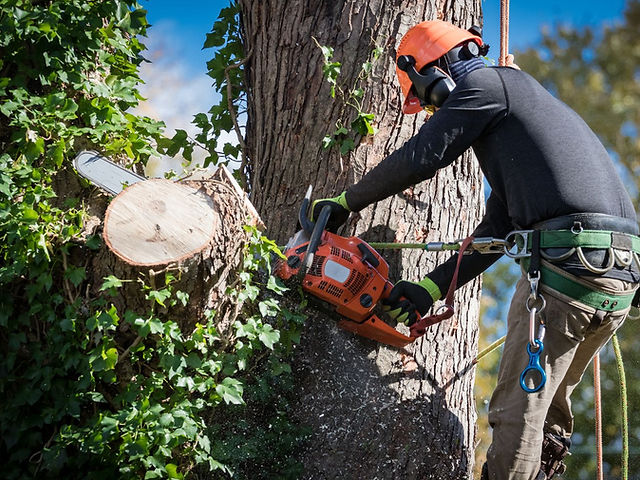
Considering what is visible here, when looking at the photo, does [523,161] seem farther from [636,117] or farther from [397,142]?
[636,117]

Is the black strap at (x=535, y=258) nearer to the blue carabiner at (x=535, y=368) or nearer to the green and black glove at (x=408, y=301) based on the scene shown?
the blue carabiner at (x=535, y=368)

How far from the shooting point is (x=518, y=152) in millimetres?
3066

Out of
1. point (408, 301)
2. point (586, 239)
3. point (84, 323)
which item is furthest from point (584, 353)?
point (84, 323)

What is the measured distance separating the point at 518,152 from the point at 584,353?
3.20ft

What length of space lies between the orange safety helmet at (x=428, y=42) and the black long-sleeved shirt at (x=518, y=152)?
0.77 feet

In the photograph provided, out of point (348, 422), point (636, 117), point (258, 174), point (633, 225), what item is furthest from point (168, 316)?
point (636, 117)

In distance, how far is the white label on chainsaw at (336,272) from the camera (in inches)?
129

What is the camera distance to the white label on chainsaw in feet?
10.8

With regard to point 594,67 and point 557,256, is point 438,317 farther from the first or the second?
point 594,67

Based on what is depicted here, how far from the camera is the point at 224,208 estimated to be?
2.87m

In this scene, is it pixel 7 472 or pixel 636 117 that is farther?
pixel 636 117

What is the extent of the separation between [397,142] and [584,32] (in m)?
13.9

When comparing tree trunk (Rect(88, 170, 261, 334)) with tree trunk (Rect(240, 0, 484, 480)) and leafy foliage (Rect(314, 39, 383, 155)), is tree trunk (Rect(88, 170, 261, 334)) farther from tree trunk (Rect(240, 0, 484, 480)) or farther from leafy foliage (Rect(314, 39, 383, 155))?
leafy foliage (Rect(314, 39, 383, 155))

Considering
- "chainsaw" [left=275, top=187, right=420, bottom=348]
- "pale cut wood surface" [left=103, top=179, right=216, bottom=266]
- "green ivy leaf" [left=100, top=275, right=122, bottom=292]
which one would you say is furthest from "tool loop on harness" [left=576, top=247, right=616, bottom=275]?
"green ivy leaf" [left=100, top=275, right=122, bottom=292]
